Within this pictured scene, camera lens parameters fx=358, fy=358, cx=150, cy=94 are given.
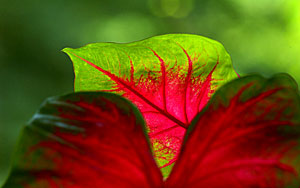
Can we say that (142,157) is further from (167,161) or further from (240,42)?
(240,42)

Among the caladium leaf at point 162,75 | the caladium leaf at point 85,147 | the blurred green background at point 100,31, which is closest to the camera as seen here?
the caladium leaf at point 85,147

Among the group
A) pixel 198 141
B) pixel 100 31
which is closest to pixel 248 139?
pixel 198 141

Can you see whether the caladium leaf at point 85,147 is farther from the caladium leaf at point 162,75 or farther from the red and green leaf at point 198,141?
the caladium leaf at point 162,75

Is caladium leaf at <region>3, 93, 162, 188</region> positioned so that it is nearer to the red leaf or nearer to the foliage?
the foliage

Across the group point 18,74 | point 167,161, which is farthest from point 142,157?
point 18,74

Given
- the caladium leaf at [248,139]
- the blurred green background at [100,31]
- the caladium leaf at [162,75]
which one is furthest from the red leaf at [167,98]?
the blurred green background at [100,31]

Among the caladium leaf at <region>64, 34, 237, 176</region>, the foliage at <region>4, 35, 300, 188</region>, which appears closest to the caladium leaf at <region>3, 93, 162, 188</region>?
the foliage at <region>4, 35, 300, 188</region>

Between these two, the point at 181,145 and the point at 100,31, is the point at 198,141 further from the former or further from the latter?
the point at 100,31
